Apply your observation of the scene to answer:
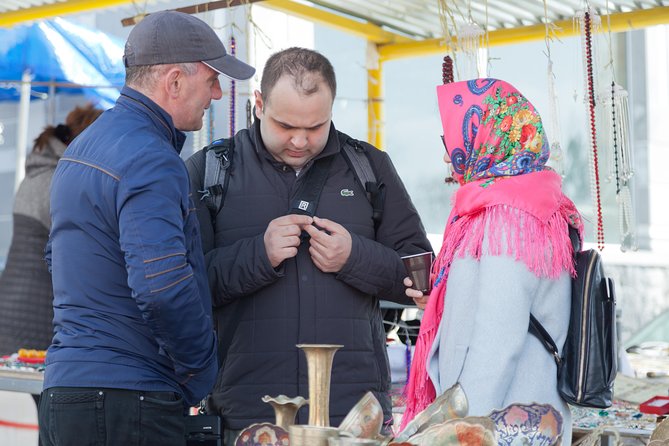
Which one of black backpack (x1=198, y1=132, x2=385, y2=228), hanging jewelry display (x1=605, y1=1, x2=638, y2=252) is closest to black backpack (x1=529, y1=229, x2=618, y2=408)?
black backpack (x1=198, y1=132, x2=385, y2=228)

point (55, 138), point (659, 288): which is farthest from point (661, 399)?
point (659, 288)

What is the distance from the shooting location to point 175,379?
7.48 ft

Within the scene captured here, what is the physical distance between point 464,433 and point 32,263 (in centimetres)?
338

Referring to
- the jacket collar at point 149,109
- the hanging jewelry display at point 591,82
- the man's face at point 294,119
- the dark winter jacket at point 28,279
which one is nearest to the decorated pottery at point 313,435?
the jacket collar at point 149,109

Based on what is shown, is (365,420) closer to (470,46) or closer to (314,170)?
(314,170)

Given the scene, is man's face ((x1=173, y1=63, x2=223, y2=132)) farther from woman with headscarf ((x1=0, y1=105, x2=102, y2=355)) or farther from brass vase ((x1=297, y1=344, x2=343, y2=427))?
woman with headscarf ((x1=0, y1=105, x2=102, y2=355))

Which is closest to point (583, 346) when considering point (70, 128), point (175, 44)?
point (175, 44)

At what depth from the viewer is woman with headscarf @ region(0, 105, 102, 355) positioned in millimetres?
4375

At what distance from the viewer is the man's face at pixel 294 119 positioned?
2.47m

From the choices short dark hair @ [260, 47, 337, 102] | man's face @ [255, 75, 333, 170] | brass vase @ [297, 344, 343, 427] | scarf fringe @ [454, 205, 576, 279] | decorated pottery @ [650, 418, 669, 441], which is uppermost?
short dark hair @ [260, 47, 337, 102]

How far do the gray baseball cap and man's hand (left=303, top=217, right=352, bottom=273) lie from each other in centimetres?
43

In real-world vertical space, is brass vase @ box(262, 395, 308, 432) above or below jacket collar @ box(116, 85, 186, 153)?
below

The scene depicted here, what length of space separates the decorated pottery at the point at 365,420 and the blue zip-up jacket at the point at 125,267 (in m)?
0.77

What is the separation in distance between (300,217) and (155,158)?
1.52ft
